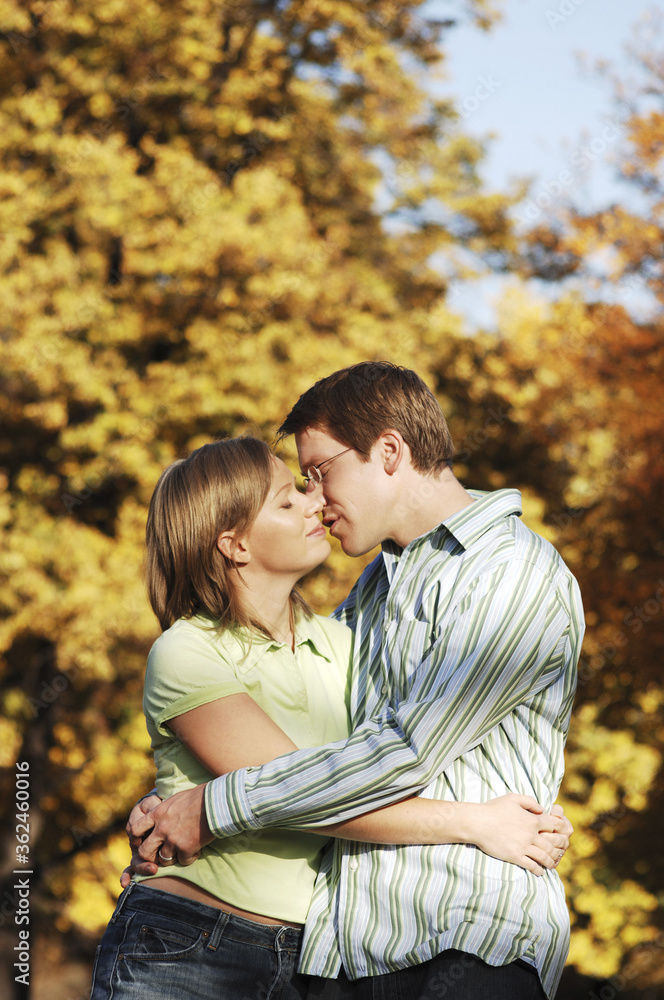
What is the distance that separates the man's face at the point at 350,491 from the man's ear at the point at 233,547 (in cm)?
20

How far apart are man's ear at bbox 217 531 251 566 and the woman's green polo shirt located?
16cm

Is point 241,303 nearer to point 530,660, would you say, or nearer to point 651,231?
point 651,231

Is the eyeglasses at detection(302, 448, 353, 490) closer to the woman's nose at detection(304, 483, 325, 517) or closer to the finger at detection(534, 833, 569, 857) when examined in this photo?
the woman's nose at detection(304, 483, 325, 517)

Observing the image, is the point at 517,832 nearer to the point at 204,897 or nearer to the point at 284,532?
the point at 204,897

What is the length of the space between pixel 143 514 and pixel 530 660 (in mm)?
6025

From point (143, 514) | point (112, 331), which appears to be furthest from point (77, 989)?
point (112, 331)

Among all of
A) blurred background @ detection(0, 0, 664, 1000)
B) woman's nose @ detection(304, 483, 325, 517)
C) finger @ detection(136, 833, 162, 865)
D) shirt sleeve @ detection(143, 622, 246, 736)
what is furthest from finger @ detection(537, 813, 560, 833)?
blurred background @ detection(0, 0, 664, 1000)

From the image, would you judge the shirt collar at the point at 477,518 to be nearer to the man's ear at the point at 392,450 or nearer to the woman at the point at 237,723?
the man's ear at the point at 392,450

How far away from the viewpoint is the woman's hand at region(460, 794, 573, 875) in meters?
1.59

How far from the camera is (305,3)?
8.34 meters

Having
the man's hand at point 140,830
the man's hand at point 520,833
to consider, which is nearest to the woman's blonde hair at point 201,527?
the man's hand at point 140,830

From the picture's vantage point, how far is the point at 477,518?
1.83 meters

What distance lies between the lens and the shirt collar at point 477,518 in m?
1.81

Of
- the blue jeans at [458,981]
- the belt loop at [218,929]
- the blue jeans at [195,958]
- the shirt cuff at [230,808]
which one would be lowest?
the blue jeans at [195,958]
